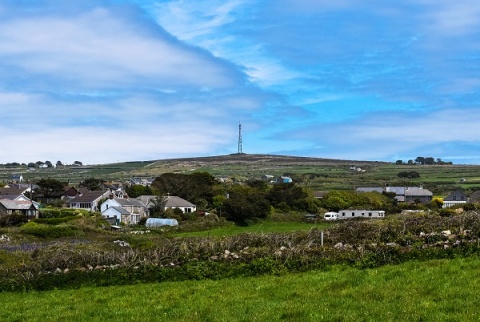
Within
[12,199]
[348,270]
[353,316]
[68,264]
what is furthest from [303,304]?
[12,199]

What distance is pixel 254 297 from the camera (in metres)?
13.9

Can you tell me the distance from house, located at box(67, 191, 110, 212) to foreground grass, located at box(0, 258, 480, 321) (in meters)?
80.4

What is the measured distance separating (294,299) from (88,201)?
289 ft

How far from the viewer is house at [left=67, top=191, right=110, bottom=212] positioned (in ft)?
316

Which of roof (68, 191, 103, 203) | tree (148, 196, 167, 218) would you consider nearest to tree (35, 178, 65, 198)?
roof (68, 191, 103, 203)

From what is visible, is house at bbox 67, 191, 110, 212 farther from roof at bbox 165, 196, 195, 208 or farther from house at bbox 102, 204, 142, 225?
roof at bbox 165, 196, 195, 208

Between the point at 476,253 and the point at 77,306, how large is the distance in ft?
38.9

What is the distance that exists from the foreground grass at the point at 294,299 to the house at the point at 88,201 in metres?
80.4

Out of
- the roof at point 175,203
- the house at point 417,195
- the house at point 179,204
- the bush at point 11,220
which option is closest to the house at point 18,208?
the bush at point 11,220

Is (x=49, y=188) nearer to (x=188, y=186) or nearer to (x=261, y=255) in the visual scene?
→ (x=188, y=186)

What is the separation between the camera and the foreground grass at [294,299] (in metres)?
11.0

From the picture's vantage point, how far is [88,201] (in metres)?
96.7

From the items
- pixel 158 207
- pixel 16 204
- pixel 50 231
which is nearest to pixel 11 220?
pixel 16 204

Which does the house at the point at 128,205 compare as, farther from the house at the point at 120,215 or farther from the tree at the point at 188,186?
the tree at the point at 188,186
